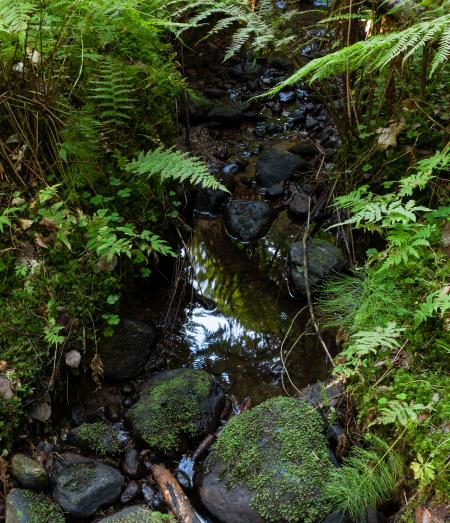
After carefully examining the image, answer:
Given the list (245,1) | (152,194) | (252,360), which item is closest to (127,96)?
(152,194)

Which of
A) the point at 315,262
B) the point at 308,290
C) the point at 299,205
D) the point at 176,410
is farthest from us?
the point at 299,205

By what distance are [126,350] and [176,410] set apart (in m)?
0.65

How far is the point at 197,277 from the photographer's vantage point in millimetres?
4578

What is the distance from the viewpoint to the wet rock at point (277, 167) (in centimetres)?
540

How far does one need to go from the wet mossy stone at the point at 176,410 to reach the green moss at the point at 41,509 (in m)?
0.67

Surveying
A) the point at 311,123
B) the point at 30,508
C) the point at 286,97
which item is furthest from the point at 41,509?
the point at 286,97

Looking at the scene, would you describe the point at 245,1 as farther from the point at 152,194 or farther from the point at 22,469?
the point at 22,469

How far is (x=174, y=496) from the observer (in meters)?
2.97

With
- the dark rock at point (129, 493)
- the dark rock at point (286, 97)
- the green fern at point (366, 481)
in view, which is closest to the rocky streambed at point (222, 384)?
the dark rock at point (129, 493)

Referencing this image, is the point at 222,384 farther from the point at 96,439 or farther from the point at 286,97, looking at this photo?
the point at 286,97

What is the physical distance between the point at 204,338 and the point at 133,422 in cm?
100

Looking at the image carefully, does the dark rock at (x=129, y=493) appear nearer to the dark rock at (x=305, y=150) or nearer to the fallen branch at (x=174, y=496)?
the fallen branch at (x=174, y=496)

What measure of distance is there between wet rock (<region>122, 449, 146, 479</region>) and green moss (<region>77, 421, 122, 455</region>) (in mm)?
84

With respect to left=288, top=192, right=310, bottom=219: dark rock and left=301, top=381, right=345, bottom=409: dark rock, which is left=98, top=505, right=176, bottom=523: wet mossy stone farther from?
left=288, top=192, right=310, bottom=219: dark rock
